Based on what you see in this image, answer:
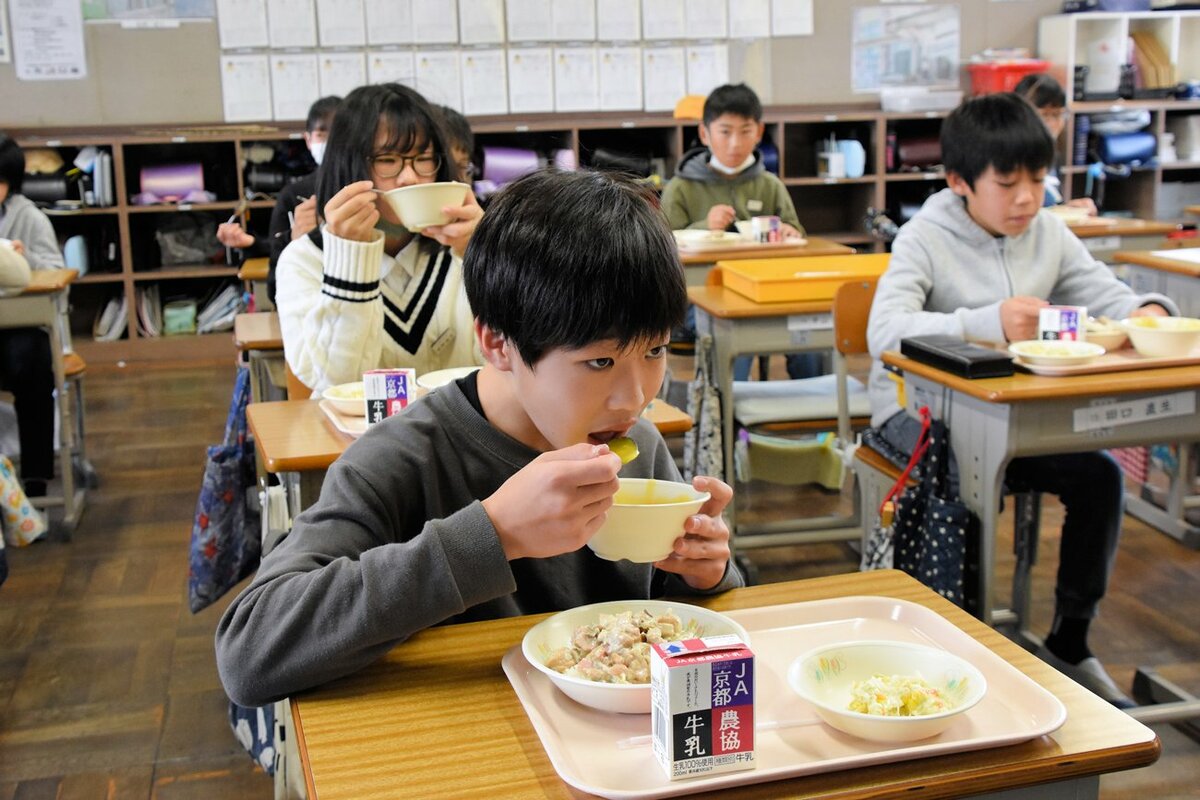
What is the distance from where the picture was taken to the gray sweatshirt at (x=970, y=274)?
2.82 meters

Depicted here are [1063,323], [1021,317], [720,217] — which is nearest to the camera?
[1063,323]

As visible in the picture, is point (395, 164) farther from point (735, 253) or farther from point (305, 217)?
point (735, 253)

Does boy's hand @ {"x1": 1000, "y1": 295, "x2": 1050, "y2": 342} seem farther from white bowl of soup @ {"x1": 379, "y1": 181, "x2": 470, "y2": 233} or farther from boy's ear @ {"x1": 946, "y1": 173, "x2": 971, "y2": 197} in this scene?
white bowl of soup @ {"x1": 379, "y1": 181, "x2": 470, "y2": 233}

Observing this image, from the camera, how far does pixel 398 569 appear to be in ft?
3.43

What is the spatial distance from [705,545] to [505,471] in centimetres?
22

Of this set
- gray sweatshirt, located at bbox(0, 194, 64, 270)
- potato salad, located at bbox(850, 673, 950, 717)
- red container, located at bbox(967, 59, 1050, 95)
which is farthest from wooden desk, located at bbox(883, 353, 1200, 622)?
red container, located at bbox(967, 59, 1050, 95)

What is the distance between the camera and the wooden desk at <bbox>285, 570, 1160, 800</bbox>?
0.88m

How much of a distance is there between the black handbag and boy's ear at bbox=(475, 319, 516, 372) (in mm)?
1332

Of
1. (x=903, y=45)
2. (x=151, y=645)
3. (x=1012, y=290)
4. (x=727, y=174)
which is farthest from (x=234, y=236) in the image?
(x=903, y=45)

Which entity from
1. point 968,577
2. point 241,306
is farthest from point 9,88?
point 968,577

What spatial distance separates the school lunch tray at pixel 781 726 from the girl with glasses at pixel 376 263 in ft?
4.10

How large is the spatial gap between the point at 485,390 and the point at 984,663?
0.55 meters

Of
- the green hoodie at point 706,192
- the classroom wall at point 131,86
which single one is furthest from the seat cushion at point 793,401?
the classroom wall at point 131,86

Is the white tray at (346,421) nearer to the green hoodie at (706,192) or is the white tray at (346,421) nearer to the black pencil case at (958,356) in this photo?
the black pencil case at (958,356)
